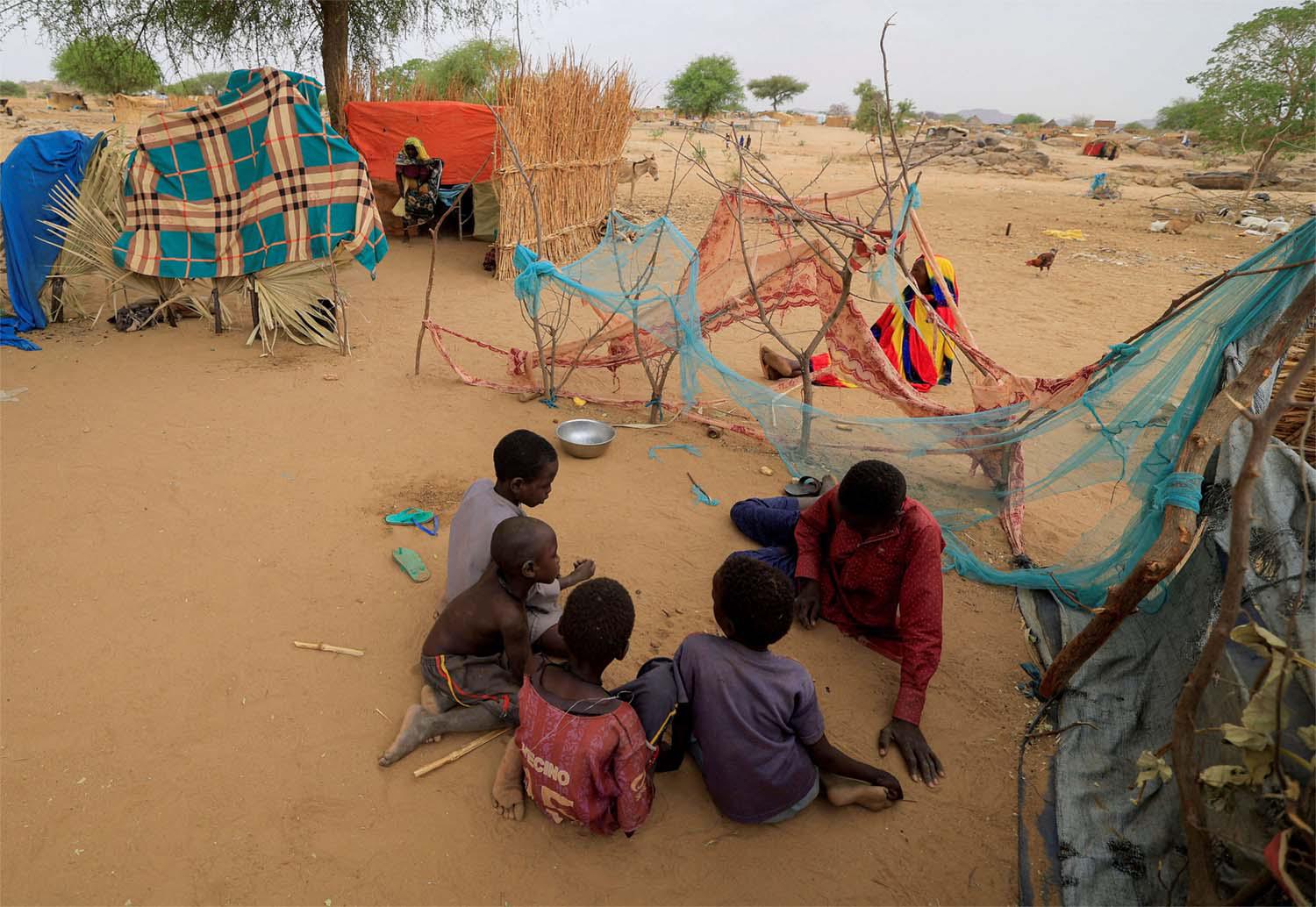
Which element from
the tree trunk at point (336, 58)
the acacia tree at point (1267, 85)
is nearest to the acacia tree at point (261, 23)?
the tree trunk at point (336, 58)

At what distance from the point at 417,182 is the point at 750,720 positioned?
7.57m

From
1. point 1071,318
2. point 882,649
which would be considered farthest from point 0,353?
point 1071,318

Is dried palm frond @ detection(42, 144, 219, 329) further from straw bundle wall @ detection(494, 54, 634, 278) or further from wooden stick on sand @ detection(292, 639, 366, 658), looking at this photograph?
wooden stick on sand @ detection(292, 639, 366, 658)

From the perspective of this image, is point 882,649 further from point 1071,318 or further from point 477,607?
point 1071,318

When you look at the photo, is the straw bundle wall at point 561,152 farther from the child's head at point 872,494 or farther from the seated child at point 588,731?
the seated child at point 588,731

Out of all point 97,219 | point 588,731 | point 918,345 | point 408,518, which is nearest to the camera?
point 588,731

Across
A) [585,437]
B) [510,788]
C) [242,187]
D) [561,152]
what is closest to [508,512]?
[510,788]

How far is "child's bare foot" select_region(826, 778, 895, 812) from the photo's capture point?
1976 mm

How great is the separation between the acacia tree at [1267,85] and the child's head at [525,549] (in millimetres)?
15774

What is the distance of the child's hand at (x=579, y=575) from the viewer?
2771 millimetres

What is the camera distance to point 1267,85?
13.3 metres

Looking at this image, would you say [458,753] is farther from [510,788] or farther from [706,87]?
[706,87]

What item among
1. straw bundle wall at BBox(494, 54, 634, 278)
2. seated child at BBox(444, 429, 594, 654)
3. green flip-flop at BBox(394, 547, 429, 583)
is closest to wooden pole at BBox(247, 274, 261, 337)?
straw bundle wall at BBox(494, 54, 634, 278)

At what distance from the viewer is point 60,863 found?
176 centimetres
